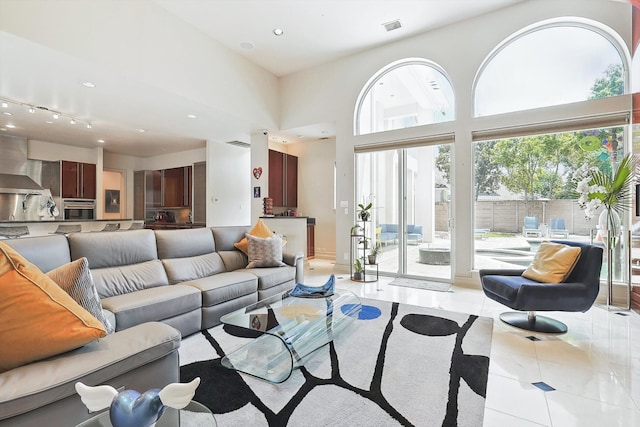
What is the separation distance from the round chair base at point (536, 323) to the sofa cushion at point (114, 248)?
3783mm

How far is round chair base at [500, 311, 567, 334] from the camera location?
9.09ft

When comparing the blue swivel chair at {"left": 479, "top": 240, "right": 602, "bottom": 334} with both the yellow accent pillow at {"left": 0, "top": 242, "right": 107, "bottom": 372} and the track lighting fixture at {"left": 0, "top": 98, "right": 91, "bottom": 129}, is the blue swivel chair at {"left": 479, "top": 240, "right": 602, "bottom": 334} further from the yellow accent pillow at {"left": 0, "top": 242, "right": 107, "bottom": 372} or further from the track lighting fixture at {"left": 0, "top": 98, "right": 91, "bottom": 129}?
the track lighting fixture at {"left": 0, "top": 98, "right": 91, "bottom": 129}

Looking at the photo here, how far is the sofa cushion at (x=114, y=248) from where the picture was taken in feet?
8.34

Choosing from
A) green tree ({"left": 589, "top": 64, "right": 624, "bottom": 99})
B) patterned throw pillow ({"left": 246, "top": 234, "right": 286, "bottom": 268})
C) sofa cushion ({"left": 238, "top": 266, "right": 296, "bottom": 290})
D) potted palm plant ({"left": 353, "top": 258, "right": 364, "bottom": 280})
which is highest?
green tree ({"left": 589, "top": 64, "right": 624, "bottom": 99})

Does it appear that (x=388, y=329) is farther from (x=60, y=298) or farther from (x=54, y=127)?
(x=54, y=127)

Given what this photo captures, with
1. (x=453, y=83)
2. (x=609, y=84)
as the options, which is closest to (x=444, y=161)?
(x=453, y=83)

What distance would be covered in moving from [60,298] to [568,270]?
383 cm

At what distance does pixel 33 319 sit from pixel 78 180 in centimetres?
802

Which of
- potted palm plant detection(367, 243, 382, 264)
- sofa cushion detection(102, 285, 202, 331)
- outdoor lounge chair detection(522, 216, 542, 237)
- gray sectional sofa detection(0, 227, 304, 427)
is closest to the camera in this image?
gray sectional sofa detection(0, 227, 304, 427)

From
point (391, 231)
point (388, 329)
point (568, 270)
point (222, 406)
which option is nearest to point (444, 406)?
point (388, 329)

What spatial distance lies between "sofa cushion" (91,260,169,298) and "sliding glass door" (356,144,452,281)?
360 centimetres

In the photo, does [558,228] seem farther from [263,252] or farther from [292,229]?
[292,229]

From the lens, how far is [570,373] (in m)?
2.07

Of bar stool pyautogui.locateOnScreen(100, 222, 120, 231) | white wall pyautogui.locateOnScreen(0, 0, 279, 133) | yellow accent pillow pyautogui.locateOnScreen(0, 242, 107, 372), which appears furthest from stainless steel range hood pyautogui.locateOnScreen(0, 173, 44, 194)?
yellow accent pillow pyautogui.locateOnScreen(0, 242, 107, 372)
